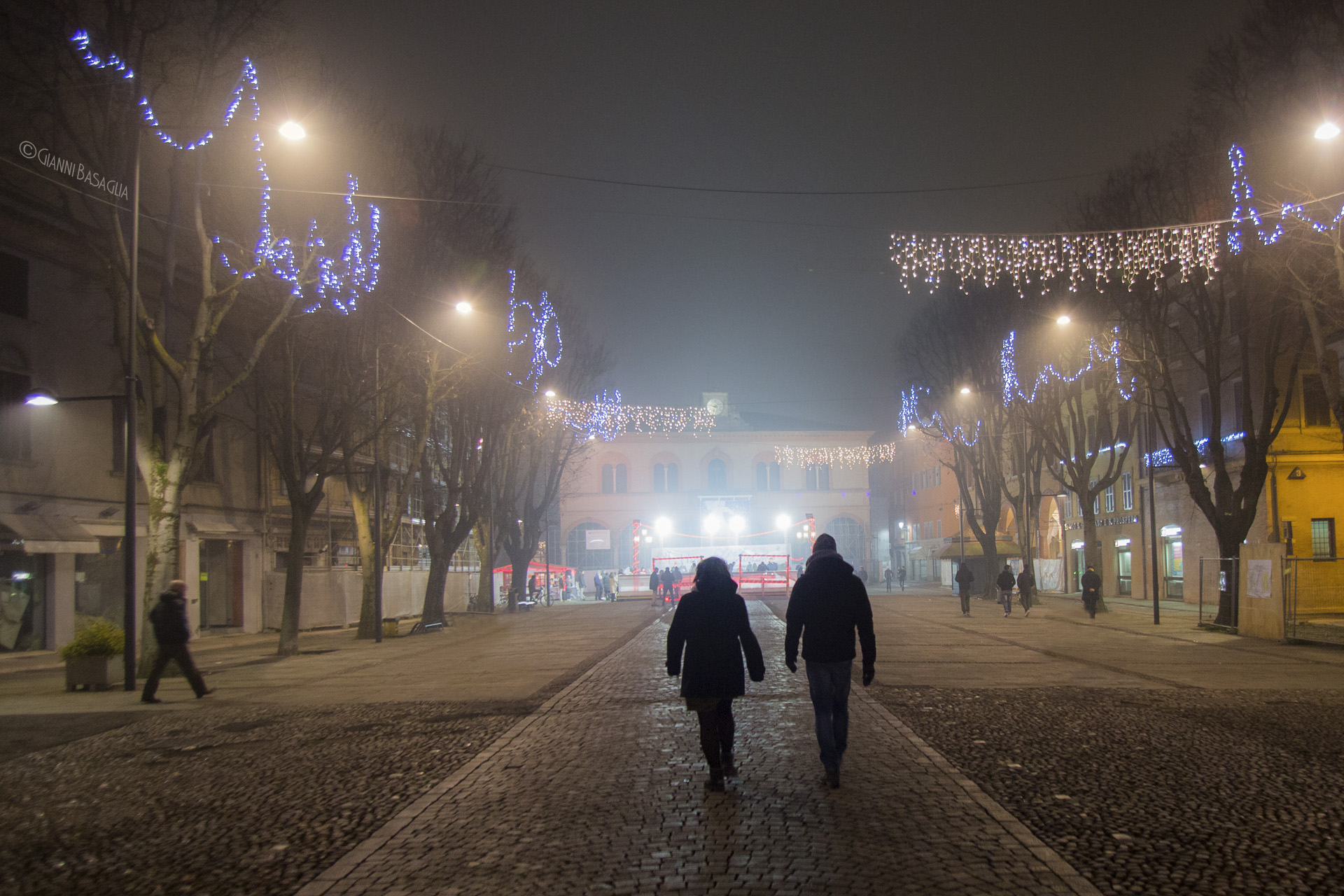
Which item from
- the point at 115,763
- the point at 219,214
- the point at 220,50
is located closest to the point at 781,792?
the point at 115,763

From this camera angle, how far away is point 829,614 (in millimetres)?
7938

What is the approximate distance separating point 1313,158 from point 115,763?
21483 millimetres

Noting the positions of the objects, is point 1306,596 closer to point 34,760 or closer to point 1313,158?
point 1313,158

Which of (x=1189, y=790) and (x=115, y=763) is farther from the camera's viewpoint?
A: (x=115, y=763)

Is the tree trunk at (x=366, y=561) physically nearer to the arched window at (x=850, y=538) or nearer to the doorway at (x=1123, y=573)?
the doorway at (x=1123, y=573)

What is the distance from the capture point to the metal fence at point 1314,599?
74.1 feet

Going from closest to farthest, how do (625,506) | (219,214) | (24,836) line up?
(24,836)
(219,214)
(625,506)

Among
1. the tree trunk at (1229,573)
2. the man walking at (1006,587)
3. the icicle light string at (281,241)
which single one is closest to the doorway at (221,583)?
the icicle light string at (281,241)

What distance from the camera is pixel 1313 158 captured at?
20094 millimetres

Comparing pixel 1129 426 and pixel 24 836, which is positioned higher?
pixel 1129 426

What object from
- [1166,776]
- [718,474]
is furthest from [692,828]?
[718,474]

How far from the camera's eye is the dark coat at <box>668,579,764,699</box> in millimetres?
7750

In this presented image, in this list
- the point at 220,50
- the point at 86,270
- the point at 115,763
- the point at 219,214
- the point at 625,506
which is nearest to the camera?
the point at 115,763

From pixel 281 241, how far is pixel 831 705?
14610 millimetres
